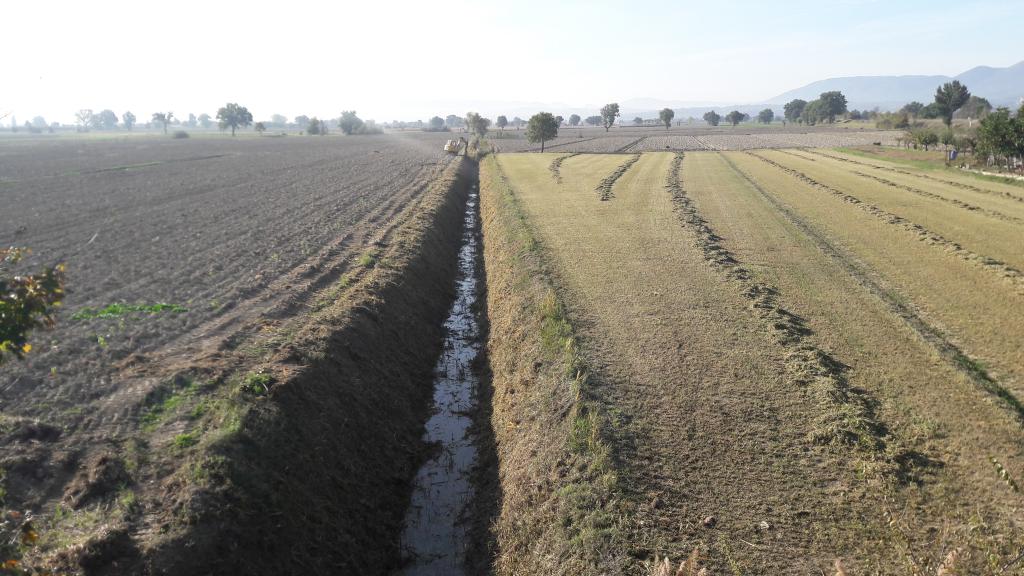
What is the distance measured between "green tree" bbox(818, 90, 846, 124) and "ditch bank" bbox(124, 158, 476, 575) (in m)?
184

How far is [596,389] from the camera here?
12.3 metres

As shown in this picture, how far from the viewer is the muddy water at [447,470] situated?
1017 centimetres

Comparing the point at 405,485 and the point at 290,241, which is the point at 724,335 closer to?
the point at 405,485

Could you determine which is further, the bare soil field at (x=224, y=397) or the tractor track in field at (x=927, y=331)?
the tractor track in field at (x=927, y=331)

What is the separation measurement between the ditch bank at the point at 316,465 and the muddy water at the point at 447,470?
0.29m

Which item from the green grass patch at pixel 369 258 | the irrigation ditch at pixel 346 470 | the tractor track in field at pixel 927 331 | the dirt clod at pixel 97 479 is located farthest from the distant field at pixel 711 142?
the dirt clod at pixel 97 479

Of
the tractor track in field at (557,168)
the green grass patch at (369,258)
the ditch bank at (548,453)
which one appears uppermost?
the tractor track in field at (557,168)

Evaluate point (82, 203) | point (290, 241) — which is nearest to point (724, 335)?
point (290, 241)

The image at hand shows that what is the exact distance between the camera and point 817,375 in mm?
12602


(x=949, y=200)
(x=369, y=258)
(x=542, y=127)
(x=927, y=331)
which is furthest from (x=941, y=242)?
(x=542, y=127)

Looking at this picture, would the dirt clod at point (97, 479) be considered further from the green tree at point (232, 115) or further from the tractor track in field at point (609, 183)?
the green tree at point (232, 115)

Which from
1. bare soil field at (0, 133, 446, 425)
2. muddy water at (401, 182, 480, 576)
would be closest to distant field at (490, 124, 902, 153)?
bare soil field at (0, 133, 446, 425)

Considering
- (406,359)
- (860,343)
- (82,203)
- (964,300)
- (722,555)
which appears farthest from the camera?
(82,203)

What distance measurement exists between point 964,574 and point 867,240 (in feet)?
68.7
